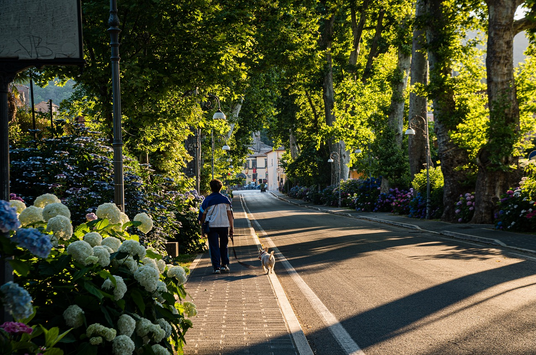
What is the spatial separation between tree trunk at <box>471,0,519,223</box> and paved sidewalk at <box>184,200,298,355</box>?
12233mm

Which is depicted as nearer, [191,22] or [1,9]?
[1,9]

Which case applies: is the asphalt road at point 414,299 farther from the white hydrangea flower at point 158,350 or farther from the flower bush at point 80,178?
the flower bush at point 80,178

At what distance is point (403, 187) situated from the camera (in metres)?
36.7

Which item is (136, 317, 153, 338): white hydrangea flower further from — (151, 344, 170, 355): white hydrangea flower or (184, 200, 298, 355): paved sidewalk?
(184, 200, 298, 355): paved sidewalk

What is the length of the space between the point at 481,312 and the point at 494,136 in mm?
14278

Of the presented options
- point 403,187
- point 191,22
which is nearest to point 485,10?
point 191,22

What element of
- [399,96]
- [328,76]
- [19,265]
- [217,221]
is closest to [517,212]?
[217,221]

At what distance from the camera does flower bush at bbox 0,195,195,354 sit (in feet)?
9.73

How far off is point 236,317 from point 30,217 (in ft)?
12.0

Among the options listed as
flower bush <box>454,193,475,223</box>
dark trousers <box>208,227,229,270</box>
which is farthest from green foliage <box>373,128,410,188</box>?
dark trousers <box>208,227,229,270</box>

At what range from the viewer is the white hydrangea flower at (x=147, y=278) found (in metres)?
4.01

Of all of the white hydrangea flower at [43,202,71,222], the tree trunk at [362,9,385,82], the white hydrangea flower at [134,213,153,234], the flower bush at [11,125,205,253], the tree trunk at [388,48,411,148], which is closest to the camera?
the white hydrangea flower at [43,202,71,222]

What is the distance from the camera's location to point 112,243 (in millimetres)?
4289

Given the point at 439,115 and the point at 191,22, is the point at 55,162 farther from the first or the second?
the point at 439,115
